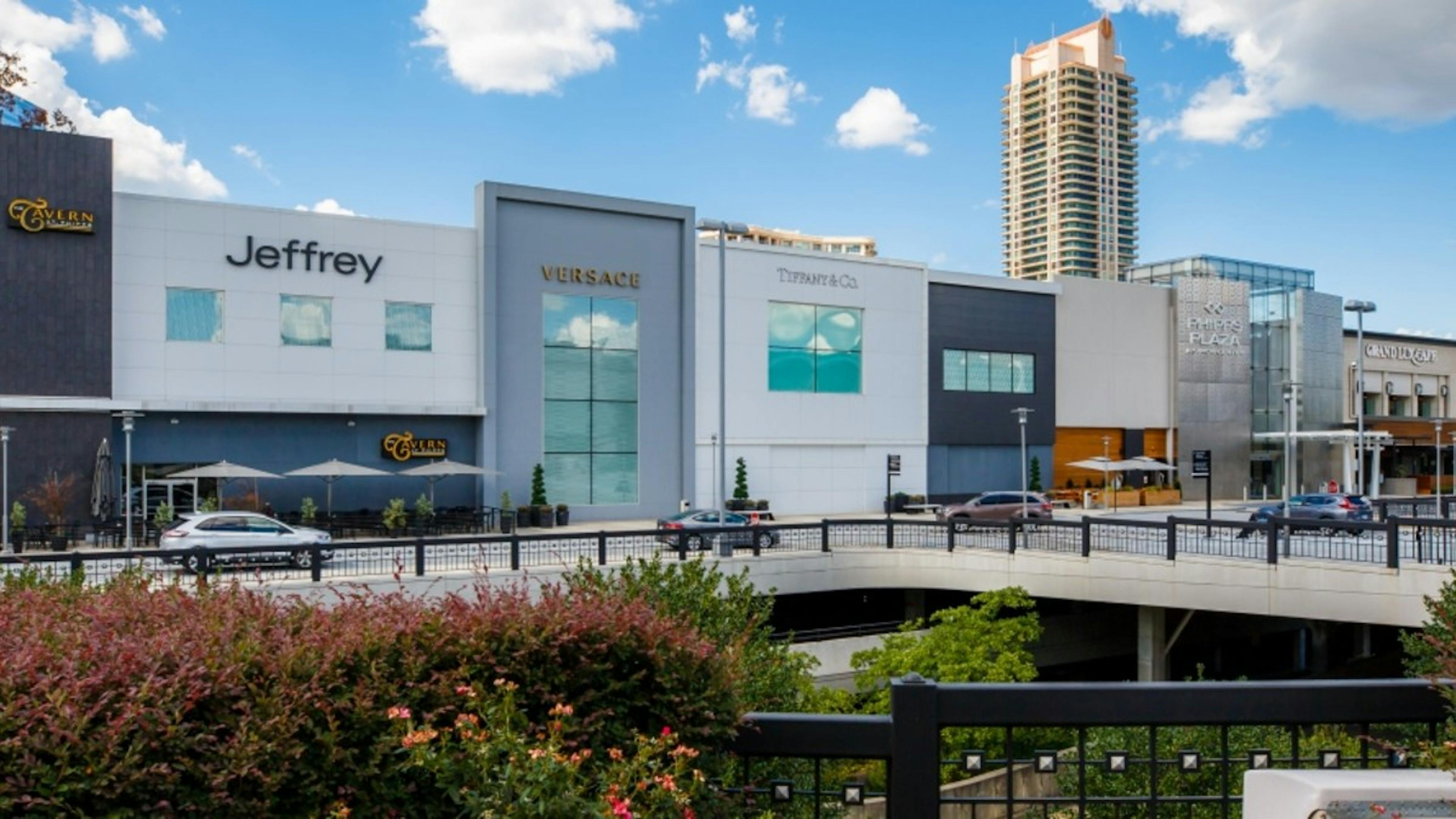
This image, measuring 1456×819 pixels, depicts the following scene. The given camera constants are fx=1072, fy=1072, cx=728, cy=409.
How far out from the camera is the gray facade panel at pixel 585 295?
3944 centimetres

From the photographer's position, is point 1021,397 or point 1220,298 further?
point 1220,298

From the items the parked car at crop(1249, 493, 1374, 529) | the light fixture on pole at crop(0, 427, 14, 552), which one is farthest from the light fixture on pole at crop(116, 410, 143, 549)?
the parked car at crop(1249, 493, 1374, 529)

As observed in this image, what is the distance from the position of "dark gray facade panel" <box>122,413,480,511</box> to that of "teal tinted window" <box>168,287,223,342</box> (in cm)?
252

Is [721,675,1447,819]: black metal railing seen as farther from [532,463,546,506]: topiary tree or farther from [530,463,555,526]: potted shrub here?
[532,463,546,506]: topiary tree

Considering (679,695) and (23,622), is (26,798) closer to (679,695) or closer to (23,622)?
(23,622)

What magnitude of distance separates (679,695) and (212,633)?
192 centimetres

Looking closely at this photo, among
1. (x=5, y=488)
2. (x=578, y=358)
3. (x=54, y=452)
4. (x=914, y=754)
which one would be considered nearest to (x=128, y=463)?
(x=5, y=488)

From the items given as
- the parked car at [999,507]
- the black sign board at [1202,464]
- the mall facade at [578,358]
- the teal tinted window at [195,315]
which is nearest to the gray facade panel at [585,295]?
the mall facade at [578,358]

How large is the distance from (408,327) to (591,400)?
7373 mm

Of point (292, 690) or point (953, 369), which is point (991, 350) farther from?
point (292, 690)

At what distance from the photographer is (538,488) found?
3922 centimetres

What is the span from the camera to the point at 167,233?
1350 inches

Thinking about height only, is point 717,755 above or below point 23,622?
below

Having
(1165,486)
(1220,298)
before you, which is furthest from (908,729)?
(1220,298)
